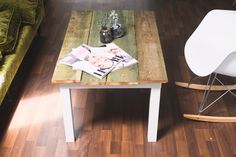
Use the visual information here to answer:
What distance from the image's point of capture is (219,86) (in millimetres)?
2549

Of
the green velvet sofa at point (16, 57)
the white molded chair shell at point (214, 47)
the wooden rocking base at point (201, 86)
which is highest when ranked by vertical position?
the white molded chair shell at point (214, 47)

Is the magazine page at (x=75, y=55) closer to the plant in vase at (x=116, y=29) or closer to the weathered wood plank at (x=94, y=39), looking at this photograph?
the weathered wood plank at (x=94, y=39)

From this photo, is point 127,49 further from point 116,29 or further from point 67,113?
point 67,113

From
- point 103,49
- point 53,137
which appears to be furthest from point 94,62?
point 53,137

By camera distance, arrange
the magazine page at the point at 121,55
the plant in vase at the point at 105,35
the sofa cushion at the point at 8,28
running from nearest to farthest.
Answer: the magazine page at the point at 121,55 < the plant in vase at the point at 105,35 < the sofa cushion at the point at 8,28

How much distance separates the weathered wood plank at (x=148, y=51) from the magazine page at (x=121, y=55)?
0.06m

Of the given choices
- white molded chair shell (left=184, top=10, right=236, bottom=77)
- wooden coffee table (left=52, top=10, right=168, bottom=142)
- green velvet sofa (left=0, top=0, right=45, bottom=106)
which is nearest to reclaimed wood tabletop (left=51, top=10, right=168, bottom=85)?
wooden coffee table (left=52, top=10, right=168, bottom=142)

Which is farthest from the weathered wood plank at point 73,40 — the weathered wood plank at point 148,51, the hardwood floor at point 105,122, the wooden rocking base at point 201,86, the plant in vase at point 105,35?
the wooden rocking base at point 201,86

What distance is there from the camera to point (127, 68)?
75.4 inches

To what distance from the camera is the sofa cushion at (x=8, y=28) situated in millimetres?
2359

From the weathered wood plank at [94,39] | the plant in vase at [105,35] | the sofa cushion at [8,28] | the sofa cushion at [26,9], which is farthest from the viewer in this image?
the sofa cushion at [26,9]

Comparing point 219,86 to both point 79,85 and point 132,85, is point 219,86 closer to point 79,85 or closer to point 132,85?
point 132,85

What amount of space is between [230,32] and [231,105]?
21.4 inches

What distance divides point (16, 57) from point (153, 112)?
1146 mm
